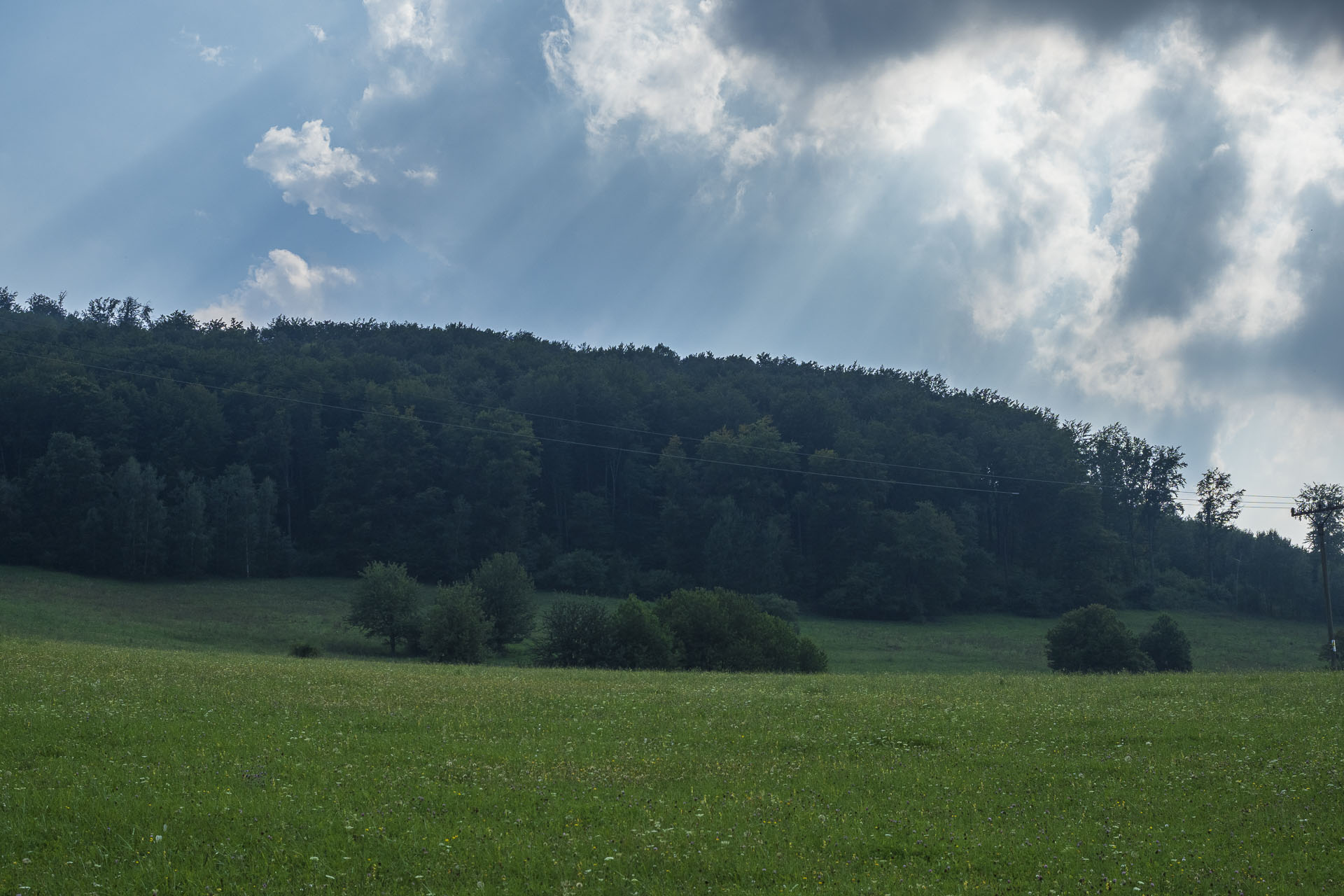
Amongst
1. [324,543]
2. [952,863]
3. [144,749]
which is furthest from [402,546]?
[952,863]

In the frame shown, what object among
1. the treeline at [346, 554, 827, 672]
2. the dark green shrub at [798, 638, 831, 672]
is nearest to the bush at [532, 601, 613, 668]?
the treeline at [346, 554, 827, 672]

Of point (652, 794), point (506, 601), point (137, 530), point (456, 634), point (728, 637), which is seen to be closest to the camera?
point (652, 794)

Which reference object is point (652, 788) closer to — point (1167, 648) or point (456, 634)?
point (456, 634)

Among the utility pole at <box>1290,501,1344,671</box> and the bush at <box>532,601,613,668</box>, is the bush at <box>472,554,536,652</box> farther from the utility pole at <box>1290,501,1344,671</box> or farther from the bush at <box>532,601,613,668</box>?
the utility pole at <box>1290,501,1344,671</box>

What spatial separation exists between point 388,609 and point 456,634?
790 cm

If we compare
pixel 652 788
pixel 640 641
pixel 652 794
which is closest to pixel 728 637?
pixel 640 641

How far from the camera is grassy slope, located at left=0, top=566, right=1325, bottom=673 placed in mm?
54406

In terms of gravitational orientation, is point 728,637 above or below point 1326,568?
below

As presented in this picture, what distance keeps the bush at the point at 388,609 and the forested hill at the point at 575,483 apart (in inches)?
1572

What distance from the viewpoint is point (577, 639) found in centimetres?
4788

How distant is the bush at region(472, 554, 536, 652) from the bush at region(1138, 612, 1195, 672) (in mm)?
39394

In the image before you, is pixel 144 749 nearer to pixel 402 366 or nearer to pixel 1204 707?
pixel 1204 707

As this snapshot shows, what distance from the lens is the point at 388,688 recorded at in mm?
22578

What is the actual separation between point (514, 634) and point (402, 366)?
7814 centimetres
